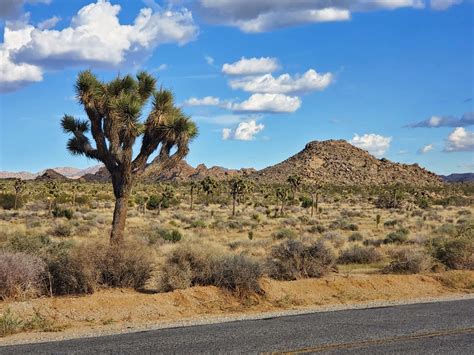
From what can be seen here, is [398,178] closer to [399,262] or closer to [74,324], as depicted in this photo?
[399,262]

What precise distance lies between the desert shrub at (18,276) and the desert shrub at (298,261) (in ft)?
22.3

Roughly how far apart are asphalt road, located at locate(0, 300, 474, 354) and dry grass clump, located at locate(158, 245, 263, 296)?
115 inches

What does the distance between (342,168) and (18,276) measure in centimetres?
12722

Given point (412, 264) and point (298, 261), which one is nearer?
point (298, 261)

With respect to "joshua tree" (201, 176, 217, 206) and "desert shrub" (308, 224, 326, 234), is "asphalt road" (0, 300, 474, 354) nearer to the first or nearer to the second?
"desert shrub" (308, 224, 326, 234)

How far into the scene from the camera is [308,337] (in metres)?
9.68

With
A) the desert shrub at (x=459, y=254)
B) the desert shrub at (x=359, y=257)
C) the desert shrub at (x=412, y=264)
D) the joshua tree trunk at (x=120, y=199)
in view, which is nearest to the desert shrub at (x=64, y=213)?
the joshua tree trunk at (x=120, y=199)

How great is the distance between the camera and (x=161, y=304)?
45.6 feet

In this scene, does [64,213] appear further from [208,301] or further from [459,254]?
[459,254]

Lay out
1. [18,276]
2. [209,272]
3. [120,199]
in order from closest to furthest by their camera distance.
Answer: [18,276] → [209,272] → [120,199]

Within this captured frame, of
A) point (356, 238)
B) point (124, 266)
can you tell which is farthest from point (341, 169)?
point (124, 266)

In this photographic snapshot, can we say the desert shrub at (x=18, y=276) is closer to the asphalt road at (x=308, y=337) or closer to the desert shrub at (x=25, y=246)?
the desert shrub at (x=25, y=246)

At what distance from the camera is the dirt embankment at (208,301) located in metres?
12.5

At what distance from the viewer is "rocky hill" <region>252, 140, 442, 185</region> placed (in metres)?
131
